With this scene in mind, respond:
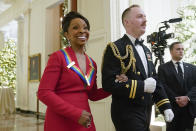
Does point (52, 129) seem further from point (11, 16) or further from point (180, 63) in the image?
point (11, 16)

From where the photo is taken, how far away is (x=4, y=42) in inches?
492

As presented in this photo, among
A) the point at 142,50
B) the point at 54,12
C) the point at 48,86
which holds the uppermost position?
the point at 54,12

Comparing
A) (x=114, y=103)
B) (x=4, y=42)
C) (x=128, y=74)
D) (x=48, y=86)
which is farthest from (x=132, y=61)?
(x=4, y=42)

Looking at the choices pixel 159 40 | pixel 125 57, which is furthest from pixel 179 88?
pixel 125 57

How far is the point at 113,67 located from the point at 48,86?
0.51m

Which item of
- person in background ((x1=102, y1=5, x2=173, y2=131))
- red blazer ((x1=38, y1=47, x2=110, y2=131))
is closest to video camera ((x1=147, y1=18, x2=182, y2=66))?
person in background ((x1=102, y1=5, x2=173, y2=131))

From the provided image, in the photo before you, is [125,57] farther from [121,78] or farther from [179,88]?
[179,88]

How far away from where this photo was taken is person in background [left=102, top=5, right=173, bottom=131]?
1539 millimetres

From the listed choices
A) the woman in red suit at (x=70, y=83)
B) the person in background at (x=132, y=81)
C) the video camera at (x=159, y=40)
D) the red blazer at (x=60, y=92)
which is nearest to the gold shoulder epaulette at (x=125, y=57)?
the person in background at (x=132, y=81)

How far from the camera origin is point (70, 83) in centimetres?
137

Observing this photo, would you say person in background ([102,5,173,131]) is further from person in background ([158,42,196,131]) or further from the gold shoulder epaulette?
person in background ([158,42,196,131])

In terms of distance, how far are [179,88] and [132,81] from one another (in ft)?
5.43

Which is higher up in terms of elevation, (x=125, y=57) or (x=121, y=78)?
(x=125, y=57)

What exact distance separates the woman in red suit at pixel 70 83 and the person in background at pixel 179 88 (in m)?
1.70
